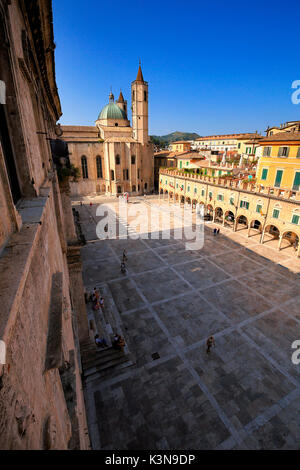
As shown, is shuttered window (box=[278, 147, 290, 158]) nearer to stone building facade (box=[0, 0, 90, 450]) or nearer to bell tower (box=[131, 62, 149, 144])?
stone building facade (box=[0, 0, 90, 450])

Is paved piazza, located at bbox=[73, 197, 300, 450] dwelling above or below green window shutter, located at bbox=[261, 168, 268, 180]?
below

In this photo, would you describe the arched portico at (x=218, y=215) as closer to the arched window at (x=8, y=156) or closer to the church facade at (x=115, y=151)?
the church facade at (x=115, y=151)

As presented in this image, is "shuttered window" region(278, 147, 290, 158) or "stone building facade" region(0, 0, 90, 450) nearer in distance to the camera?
"stone building facade" region(0, 0, 90, 450)

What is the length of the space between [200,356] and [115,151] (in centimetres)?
3751

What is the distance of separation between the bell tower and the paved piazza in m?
31.1

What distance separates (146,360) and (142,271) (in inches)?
303

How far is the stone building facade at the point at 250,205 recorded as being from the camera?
19.9 meters

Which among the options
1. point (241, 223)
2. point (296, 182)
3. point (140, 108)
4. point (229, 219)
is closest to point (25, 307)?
point (296, 182)

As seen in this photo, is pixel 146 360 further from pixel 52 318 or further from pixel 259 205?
pixel 259 205

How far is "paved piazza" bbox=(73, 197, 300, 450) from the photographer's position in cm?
790

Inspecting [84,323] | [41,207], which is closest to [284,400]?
[84,323]

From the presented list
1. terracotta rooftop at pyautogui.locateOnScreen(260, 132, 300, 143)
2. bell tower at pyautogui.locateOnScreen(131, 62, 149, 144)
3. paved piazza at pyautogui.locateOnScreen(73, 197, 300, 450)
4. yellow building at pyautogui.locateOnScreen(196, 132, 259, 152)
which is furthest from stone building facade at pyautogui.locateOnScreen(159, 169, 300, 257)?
yellow building at pyautogui.locateOnScreen(196, 132, 259, 152)

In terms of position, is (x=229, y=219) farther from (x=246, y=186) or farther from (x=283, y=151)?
(x=283, y=151)

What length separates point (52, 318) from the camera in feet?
10.6
